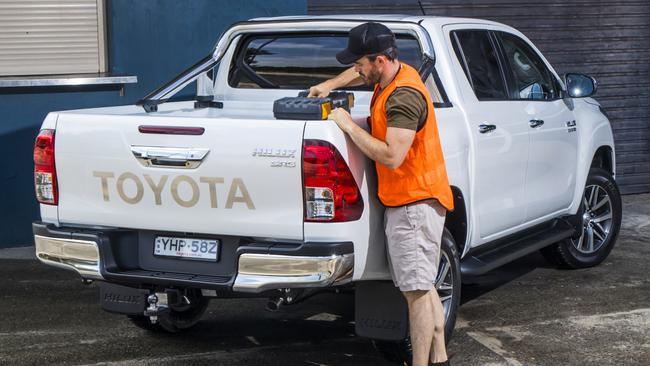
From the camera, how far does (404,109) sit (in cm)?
542

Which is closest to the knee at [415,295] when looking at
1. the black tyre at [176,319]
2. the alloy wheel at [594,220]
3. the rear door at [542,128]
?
the black tyre at [176,319]

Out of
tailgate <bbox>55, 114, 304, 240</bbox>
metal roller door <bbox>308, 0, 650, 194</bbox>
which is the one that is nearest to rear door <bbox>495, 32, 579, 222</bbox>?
tailgate <bbox>55, 114, 304, 240</bbox>

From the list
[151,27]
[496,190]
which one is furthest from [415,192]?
[151,27]

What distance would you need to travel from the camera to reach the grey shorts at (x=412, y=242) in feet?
18.2

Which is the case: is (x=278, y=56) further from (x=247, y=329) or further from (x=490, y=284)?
(x=490, y=284)

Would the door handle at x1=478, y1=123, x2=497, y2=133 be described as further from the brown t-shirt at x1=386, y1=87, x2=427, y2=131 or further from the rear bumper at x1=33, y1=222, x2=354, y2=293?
the rear bumper at x1=33, y1=222, x2=354, y2=293

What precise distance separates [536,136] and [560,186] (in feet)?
1.98

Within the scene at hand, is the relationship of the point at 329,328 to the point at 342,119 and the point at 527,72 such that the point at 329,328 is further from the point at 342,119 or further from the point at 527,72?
the point at 527,72

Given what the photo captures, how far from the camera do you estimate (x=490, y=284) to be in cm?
831

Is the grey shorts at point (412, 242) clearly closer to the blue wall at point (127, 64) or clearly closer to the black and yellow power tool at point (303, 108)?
the black and yellow power tool at point (303, 108)

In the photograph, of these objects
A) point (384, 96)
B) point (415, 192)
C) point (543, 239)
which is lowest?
point (543, 239)

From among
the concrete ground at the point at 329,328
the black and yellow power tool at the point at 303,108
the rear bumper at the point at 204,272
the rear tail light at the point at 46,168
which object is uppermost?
the black and yellow power tool at the point at 303,108

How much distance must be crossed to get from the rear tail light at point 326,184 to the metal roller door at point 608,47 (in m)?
6.24

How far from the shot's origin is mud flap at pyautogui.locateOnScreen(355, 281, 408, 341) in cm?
579
